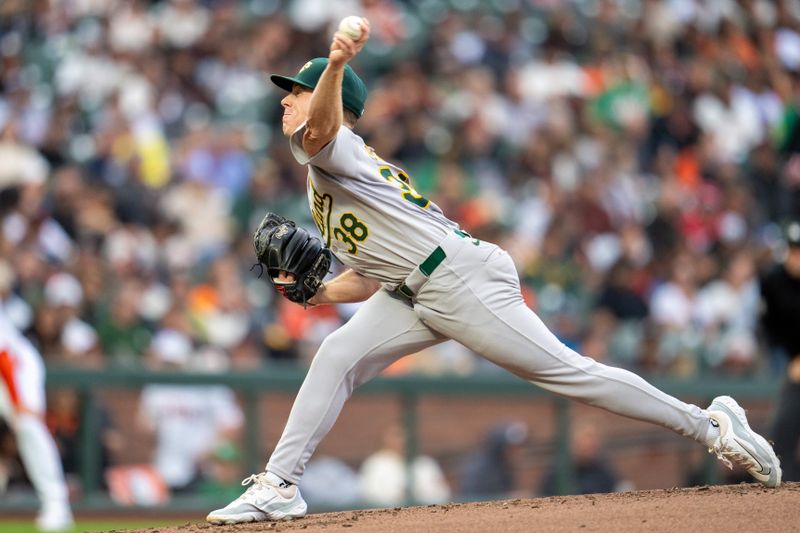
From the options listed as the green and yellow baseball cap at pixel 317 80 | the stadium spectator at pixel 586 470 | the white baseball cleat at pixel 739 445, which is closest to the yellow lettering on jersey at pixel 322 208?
the green and yellow baseball cap at pixel 317 80

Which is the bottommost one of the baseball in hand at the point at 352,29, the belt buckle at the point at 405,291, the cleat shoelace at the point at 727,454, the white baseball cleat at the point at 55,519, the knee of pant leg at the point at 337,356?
the white baseball cleat at the point at 55,519

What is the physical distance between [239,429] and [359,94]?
5024 mm

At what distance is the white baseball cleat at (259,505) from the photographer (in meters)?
5.11

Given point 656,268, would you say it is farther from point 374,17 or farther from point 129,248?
point 129,248

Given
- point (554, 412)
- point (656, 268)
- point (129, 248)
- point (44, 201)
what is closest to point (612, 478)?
point (554, 412)

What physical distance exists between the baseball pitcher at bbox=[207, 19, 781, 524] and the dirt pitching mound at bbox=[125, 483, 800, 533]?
0.21m

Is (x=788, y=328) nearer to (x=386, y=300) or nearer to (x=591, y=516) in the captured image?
(x=591, y=516)

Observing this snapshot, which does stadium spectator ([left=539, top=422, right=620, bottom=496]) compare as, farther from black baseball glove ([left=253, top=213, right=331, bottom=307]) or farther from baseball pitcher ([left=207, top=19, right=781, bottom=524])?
black baseball glove ([left=253, top=213, right=331, bottom=307])

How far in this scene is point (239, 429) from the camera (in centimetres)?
959

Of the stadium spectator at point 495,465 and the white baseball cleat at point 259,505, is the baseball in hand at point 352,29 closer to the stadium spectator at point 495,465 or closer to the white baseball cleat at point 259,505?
the white baseball cleat at point 259,505

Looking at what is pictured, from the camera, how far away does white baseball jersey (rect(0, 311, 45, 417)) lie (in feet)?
27.6

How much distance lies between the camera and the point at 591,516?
199 inches

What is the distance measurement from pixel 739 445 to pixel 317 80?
87.0 inches

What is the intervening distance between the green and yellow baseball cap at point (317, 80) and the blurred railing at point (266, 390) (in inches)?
181
